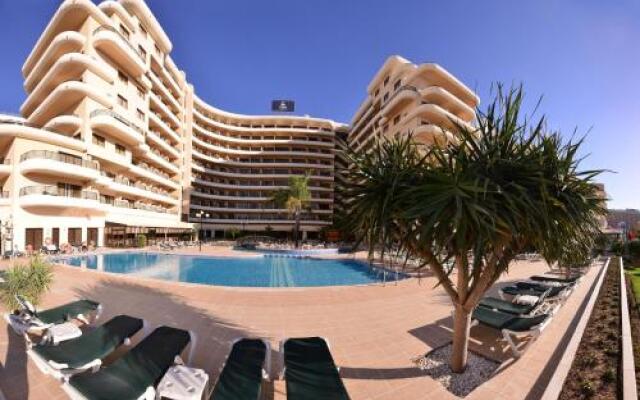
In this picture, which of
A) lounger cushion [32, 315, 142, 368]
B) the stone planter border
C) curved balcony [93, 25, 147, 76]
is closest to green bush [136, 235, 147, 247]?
curved balcony [93, 25, 147, 76]

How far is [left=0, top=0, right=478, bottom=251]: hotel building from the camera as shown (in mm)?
24391

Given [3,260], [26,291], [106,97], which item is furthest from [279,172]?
[26,291]

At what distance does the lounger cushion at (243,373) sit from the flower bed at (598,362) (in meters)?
4.77

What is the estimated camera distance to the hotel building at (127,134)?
960 inches

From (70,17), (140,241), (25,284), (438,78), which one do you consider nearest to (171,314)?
(25,284)

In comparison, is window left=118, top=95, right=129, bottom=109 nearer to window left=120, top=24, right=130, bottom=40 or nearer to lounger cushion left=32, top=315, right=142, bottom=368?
window left=120, top=24, right=130, bottom=40

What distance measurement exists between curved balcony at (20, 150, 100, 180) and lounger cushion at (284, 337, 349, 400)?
1112 inches

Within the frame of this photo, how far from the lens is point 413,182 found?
5391 millimetres

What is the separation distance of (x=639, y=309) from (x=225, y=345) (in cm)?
1330

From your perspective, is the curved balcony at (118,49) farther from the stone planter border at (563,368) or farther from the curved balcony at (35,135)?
the stone planter border at (563,368)

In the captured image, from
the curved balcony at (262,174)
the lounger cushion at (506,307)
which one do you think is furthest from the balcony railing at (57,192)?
the lounger cushion at (506,307)

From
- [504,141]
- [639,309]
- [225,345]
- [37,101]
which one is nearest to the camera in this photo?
[504,141]

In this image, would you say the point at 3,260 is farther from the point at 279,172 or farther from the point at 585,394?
the point at 279,172

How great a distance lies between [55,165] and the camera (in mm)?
23844
